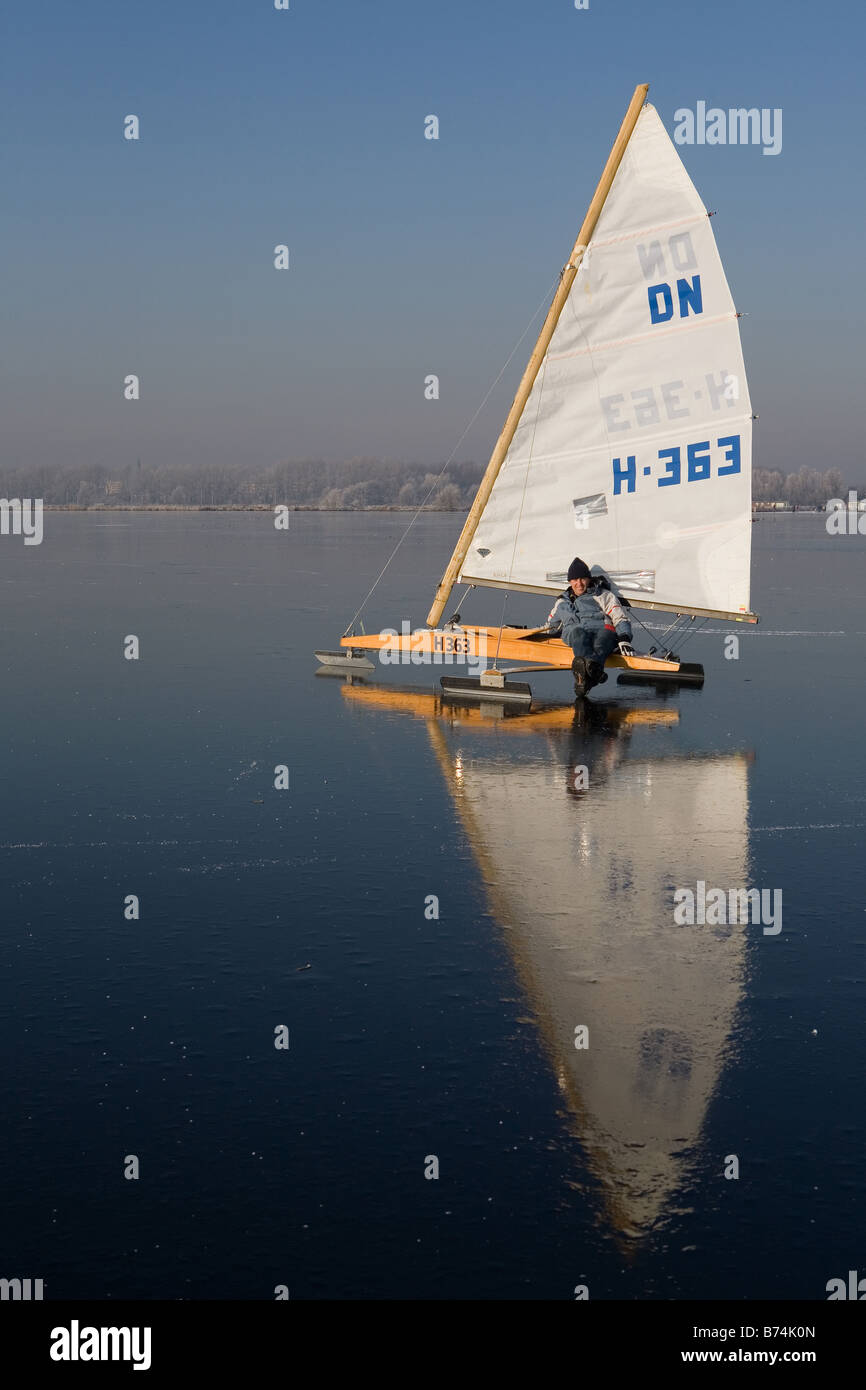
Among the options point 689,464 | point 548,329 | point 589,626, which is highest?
point 548,329

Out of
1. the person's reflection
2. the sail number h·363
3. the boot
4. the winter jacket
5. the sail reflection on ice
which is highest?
the sail number h·363

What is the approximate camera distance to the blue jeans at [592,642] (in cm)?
2478

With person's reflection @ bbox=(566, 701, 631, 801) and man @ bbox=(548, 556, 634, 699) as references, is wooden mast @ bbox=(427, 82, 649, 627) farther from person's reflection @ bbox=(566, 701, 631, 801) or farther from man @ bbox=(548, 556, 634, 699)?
person's reflection @ bbox=(566, 701, 631, 801)

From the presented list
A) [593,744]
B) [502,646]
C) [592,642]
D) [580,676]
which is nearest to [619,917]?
[593,744]

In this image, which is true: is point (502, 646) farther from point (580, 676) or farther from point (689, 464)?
point (689, 464)

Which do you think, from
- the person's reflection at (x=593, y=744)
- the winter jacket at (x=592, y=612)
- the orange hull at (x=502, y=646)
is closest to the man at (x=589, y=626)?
the winter jacket at (x=592, y=612)

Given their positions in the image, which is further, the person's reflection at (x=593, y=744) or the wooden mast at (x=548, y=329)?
the wooden mast at (x=548, y=329)

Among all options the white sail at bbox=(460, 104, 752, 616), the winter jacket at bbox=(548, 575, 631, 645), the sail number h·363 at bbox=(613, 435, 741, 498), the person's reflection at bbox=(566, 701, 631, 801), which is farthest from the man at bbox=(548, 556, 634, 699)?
the sail number h·363 at bbox=(613, 435, 741, 498)

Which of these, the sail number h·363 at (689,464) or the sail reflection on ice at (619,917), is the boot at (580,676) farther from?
the sail number h·363 at (689,464)

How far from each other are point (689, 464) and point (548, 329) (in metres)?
3.65

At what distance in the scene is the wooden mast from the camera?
24547mm

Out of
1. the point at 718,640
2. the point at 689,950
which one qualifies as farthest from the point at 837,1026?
the point at 718,640

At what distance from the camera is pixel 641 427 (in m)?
25.4
